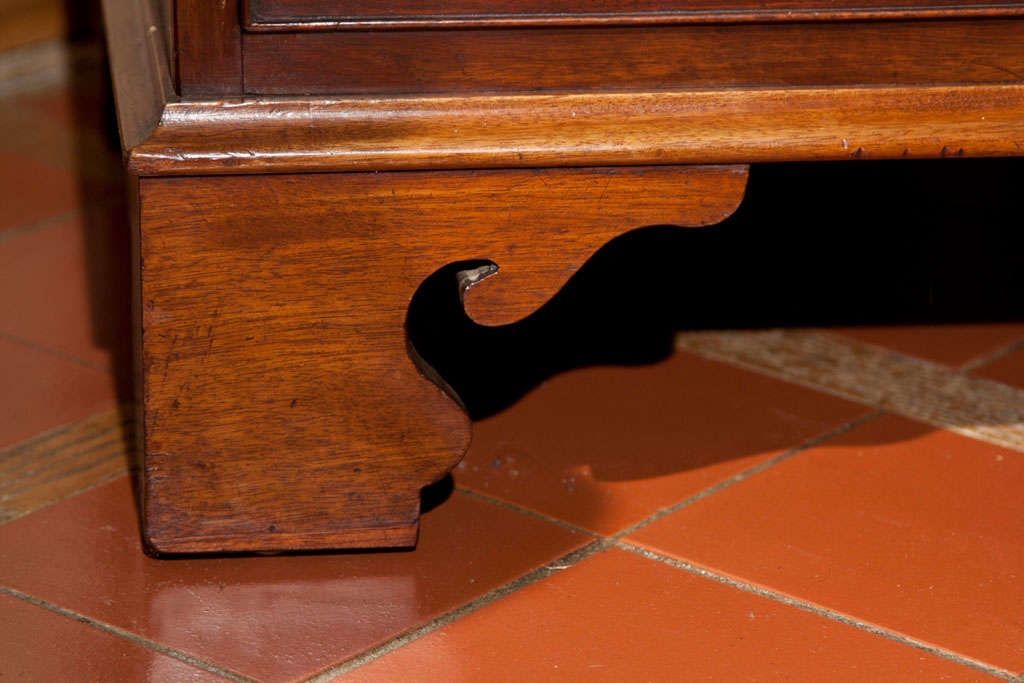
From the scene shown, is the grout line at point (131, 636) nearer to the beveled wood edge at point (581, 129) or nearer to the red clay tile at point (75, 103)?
the beveled wood edge at point (581, 129)

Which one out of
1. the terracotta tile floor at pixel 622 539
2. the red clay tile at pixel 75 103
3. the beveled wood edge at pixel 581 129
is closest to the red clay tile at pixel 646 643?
the terracotta tile floor at pixel 622 539

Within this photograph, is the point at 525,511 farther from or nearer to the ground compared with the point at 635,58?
nearer to the ground

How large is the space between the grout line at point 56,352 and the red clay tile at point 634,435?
1.62 feet

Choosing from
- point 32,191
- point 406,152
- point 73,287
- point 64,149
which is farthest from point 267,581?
point 64,149

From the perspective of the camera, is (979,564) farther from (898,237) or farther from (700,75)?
(898,237)

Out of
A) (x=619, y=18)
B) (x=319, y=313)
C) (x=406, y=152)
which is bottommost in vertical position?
(x=319, y=313)

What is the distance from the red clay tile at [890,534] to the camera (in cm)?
127

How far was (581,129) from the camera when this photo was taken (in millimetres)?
1201

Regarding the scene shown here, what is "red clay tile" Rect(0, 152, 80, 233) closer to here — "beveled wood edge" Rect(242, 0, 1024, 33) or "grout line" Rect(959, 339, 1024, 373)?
"beveled wood edge" Rect(242, 0, 1024, 33)

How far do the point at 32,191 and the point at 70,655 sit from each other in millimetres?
1268

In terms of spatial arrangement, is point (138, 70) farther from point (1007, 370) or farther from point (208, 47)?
point (1007, 370)

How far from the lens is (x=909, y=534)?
→ 1391mm

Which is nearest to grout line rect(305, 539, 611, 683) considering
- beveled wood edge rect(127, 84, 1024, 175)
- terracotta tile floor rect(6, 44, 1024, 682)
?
terracotta tile floor rect(6, 44, 1024, 682)

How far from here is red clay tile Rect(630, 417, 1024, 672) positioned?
1.27 m
